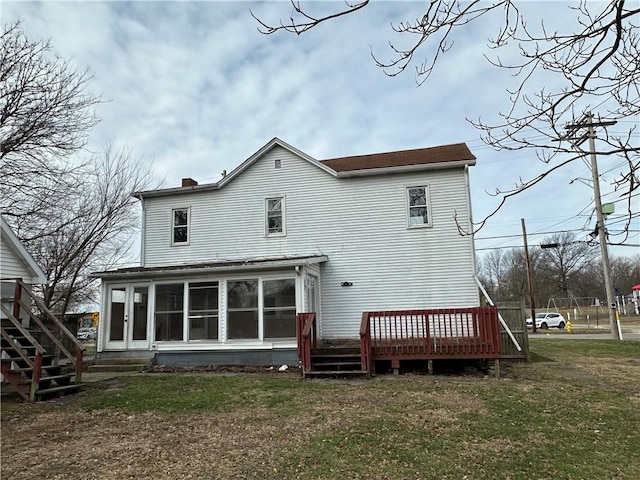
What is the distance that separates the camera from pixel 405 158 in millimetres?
14617

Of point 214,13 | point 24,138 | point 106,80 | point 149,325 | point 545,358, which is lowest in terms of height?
point 545,358

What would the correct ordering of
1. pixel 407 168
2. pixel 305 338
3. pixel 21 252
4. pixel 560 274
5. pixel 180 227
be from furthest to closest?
pixel 560 274, pixel 180 227, pixel 407 168, pixel 21 252, pixel 305 338

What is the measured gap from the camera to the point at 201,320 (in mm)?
12805

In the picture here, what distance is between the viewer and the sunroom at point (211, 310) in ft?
39.6

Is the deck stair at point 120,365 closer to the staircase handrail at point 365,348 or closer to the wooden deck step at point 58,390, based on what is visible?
the wooden deck step at point 58,390

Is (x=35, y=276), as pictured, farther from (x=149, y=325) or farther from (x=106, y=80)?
(x=106, y=80)

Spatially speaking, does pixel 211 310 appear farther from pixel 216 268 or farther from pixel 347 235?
pixel 347 235

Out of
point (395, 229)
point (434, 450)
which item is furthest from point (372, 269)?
point (434, 450)

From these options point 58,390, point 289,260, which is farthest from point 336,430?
point 289,260

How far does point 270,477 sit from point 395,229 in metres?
9.76

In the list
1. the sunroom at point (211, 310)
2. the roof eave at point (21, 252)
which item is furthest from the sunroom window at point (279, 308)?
the roof eave at point (21, 252)

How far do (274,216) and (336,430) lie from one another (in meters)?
9.32

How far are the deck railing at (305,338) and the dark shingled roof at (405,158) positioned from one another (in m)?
5.75

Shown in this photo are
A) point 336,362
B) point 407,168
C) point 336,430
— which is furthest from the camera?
point 407,168
